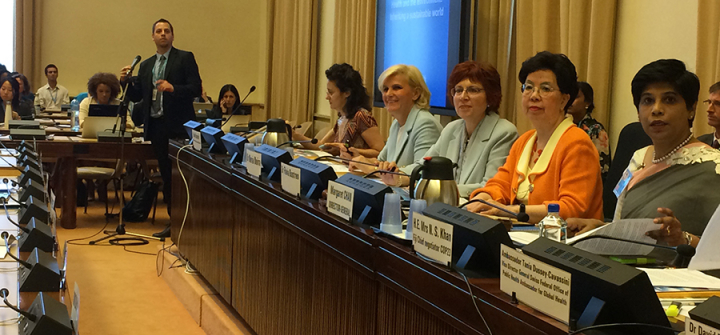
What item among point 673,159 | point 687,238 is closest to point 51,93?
point 673,159

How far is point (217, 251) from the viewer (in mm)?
3441

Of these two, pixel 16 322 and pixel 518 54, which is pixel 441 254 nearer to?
pixel 16 322

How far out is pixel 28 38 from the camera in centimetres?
988

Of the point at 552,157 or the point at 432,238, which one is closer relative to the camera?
the point at 432,238

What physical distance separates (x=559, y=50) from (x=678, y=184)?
2365mm

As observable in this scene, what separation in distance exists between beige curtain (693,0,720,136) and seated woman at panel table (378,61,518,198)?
0.95m

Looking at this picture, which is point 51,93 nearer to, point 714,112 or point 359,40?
point 359,40

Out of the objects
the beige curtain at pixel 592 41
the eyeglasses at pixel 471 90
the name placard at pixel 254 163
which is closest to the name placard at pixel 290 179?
the name placard at pixel 254 163

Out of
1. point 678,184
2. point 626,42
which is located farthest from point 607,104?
point 678,184

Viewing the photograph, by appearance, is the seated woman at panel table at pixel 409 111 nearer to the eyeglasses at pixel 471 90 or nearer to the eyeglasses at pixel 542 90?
the eyeglasses at pixel 471 90

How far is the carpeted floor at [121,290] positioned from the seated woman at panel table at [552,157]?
1.74 m

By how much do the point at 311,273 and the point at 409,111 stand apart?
1.69 meters

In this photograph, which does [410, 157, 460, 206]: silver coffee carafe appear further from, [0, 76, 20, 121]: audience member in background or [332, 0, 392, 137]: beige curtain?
[0, 76, 20, 121]: audience member in background

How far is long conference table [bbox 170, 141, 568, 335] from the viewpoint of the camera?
1434 mm
